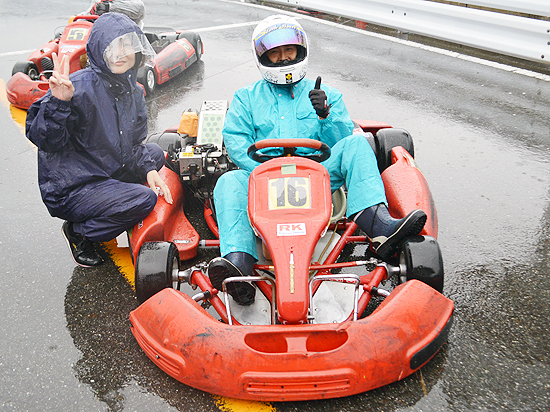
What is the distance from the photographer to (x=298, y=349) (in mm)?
2352

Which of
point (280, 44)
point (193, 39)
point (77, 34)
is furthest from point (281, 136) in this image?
point (193, 39)

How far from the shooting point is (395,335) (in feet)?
7.84

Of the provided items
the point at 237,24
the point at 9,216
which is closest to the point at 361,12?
the point at 237,24

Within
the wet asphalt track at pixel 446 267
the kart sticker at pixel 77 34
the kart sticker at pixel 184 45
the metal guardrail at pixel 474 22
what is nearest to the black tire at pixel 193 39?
the kart sticker at pixel 184 45

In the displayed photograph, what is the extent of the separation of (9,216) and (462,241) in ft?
11.2

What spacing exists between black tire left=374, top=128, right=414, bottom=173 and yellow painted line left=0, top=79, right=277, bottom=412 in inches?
75.2

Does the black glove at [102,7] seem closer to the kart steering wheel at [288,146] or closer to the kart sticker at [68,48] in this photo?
the kart sticker at [68,48]

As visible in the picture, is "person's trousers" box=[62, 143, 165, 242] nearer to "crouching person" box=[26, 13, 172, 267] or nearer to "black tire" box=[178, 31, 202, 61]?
"crouching person" box=[26, 13, 172, 267]

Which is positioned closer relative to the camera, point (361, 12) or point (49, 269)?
point (49, 269)

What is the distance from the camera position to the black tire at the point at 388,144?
12.7ft

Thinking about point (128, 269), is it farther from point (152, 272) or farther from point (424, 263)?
point (424, 263)

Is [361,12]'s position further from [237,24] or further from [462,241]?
[462,241]

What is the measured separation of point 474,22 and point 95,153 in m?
6.05

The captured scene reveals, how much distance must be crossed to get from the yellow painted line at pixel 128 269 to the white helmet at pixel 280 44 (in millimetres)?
1545
